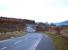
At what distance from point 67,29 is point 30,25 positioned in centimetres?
6358

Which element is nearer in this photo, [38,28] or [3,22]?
[3,22]

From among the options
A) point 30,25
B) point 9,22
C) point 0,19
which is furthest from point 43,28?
point 0,19

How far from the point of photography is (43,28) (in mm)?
195625

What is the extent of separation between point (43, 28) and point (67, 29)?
77.5 metres

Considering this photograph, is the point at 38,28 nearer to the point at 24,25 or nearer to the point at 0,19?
the point at 24,25

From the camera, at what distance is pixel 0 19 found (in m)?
106

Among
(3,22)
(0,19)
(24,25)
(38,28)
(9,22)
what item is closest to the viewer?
(0,19)

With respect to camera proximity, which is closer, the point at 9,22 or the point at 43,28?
the point at 9,22

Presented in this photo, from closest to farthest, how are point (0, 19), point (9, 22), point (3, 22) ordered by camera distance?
1. point (0, 19)
2. point (3, 22)
3. point (9, 22)

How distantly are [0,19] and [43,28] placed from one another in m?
91.6

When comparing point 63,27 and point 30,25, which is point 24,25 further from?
point 63,27

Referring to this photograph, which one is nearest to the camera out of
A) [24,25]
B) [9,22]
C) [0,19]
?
[0,19]

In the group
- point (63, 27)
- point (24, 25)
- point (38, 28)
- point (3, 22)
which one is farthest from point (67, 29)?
point (38, 28)

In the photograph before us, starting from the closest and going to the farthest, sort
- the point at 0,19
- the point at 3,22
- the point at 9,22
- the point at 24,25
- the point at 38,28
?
1. the point at 0,19
2. the point at 3,22
3. the point at 9,22
4. the point at 24,25
5. the point at 38,28
